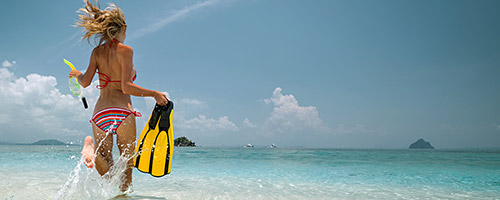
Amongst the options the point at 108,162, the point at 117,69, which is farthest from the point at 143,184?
the point at 117,69

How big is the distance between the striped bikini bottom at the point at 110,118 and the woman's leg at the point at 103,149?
2.9 inches

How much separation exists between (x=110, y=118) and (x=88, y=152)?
385mm

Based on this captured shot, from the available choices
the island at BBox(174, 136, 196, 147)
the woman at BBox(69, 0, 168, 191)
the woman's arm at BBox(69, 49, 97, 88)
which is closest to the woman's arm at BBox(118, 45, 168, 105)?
the woman at BBox(69, 0, 168, 191)

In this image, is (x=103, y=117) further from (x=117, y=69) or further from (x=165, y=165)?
(x=165, y=165)

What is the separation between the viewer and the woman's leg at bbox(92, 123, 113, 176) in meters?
3.06

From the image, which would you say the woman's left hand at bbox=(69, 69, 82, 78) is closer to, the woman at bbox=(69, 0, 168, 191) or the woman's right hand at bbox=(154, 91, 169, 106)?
the woman at bbox=(69, 0, 168, 191)

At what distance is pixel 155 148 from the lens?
320cm

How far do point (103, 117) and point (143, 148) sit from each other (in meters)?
0.52

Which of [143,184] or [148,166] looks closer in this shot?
[148,166]

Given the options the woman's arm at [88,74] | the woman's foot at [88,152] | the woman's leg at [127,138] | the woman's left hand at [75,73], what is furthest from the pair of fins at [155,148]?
the woman's left hand at [75,73]

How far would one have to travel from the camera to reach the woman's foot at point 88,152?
2.74m

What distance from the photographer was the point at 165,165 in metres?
3.21

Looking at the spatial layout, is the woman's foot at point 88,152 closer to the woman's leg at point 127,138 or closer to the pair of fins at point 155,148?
the woman's leg at point 127,138

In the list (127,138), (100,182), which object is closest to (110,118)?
(127,138)
